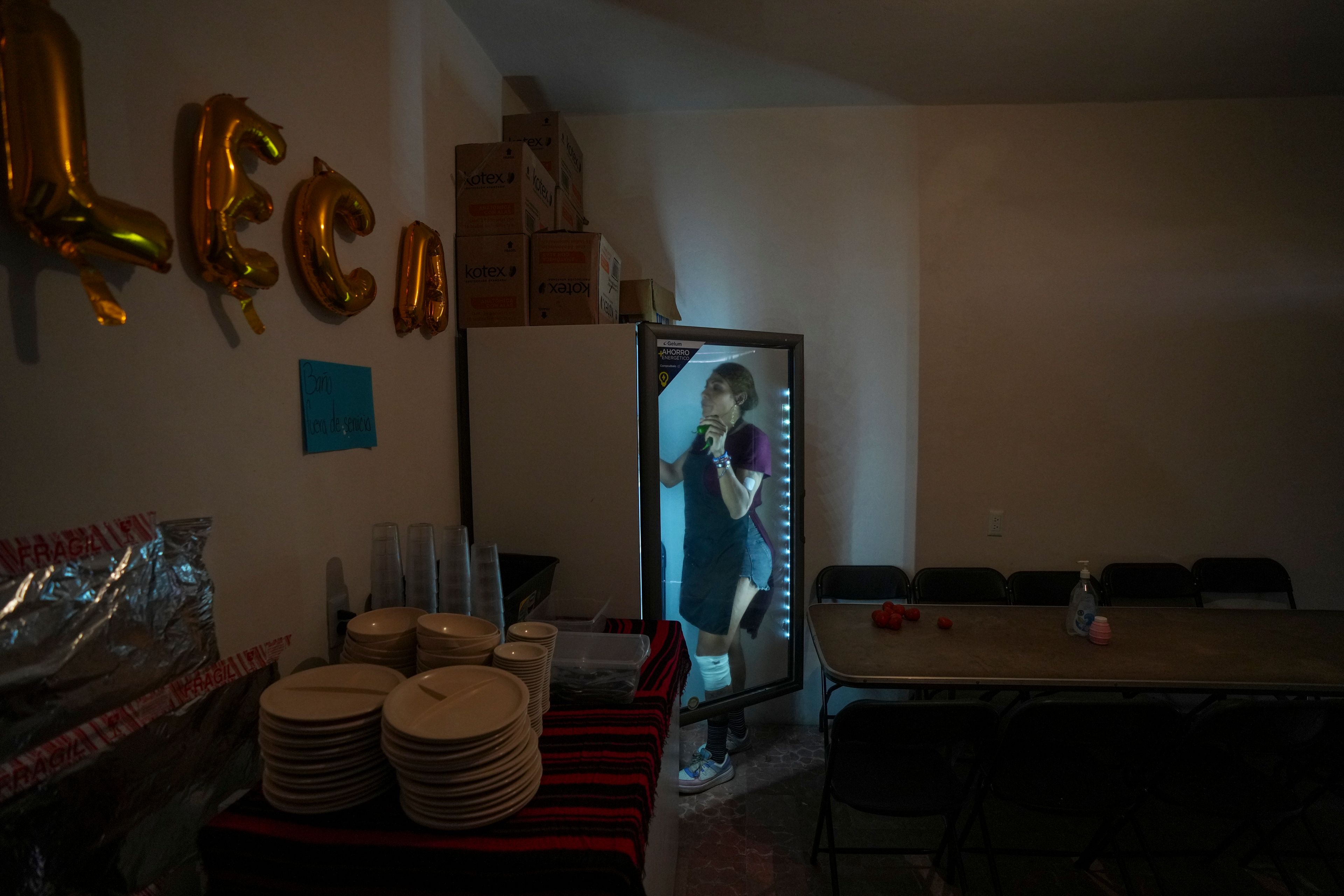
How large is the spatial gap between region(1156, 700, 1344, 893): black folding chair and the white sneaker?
Answer: 1.45 m

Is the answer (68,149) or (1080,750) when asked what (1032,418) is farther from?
(68,149)

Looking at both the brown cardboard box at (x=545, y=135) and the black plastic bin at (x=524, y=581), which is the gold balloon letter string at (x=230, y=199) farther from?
the brown cardboard box at (x=545, y=135)

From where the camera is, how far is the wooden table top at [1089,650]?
1642mm

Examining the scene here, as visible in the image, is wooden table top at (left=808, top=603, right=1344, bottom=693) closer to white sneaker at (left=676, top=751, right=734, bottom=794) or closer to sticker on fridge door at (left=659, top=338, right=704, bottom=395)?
white sneaker at (left=676, top=751, right=734, bottom=794)

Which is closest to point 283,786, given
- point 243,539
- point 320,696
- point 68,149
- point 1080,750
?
point 320,696

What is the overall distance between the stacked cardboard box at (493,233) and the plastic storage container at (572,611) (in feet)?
3.04

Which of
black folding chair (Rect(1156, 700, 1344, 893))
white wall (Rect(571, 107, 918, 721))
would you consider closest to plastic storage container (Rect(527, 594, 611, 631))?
white wall (Rect(571, 107, 918, 721))

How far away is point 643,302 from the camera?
228 cm

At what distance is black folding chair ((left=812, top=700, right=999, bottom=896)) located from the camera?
1532mm

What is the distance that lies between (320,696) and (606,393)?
119 cm

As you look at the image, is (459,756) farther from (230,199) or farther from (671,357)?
(671,357)

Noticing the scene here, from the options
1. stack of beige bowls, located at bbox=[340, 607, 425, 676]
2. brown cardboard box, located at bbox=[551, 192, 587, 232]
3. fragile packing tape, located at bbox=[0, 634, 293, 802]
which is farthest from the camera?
brown cardboard box, located at bbox=[551, 192, 587, 232]

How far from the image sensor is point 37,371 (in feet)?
2.44

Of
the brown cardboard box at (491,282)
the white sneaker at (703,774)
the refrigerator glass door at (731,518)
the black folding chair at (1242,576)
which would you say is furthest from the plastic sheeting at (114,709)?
the black folding chair at (1242,576)
